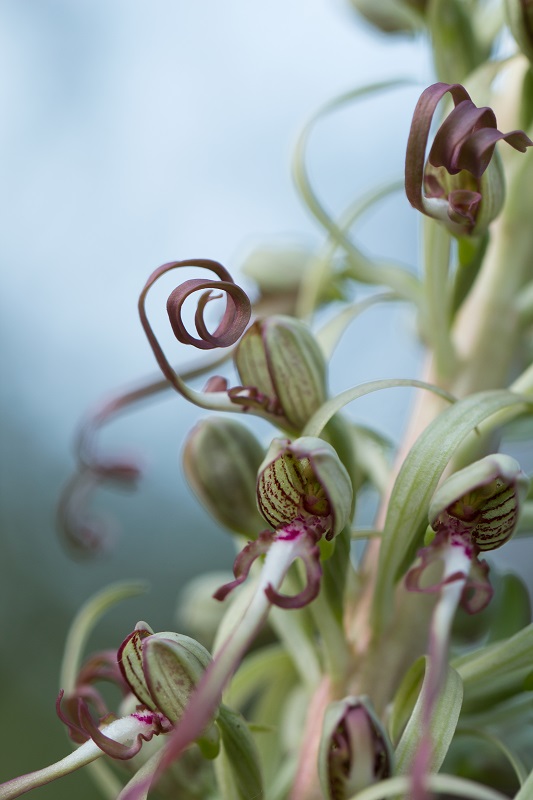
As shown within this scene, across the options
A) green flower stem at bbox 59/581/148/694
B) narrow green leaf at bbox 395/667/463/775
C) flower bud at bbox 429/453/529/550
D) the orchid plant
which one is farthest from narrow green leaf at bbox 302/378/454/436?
green flower stem at bbox 59/581/148/694

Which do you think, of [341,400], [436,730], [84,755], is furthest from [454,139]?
[84,755]

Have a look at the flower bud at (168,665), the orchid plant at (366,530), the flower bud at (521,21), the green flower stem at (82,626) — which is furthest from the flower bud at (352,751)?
the flower bud at (521,21)

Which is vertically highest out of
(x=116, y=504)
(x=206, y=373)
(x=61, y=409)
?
(x=206, y=373)

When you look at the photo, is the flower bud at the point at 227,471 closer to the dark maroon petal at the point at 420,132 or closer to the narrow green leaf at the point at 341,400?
the narrow green leaf at the point at 341,400

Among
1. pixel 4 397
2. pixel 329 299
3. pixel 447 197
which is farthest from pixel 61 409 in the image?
pixel 447 197

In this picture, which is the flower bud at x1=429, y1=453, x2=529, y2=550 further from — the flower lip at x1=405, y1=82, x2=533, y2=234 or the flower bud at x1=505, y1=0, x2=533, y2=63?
the flower bud at x1=505, y1=0, x2=533, y2=63

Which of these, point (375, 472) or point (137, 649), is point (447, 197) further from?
point (137, 649)
